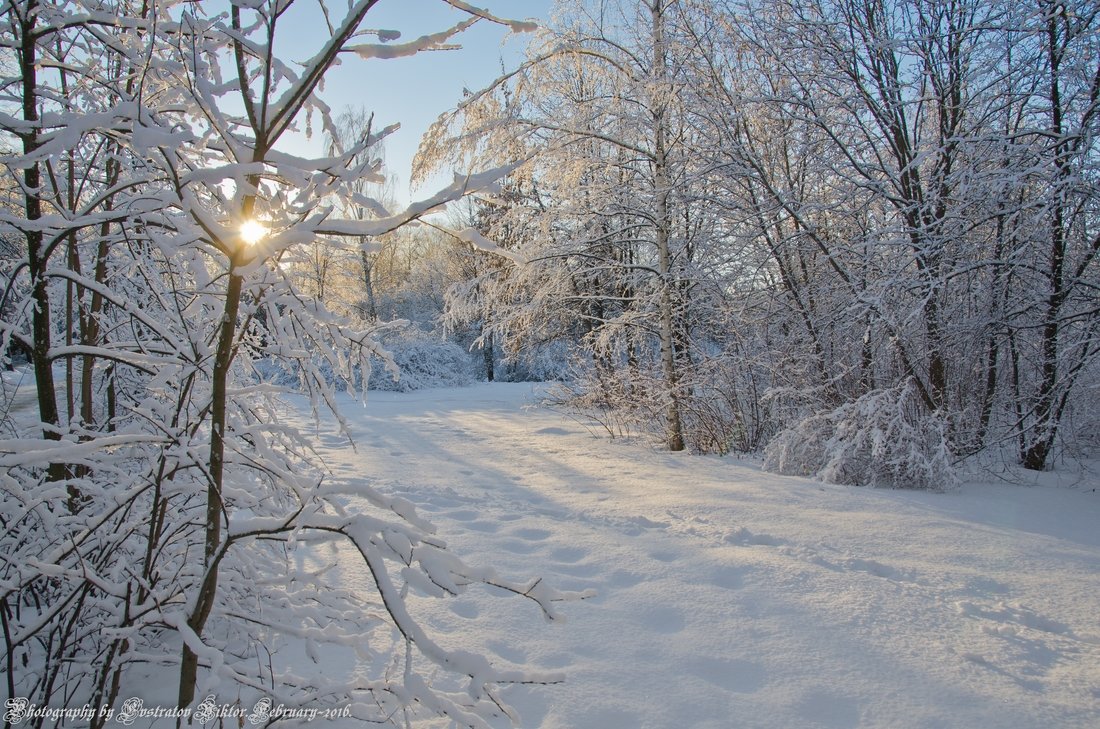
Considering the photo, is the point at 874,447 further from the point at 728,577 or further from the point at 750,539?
the point at 728,577

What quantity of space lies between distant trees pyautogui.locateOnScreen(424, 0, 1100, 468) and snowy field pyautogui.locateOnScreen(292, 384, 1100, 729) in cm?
142

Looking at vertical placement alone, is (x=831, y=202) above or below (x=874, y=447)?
above

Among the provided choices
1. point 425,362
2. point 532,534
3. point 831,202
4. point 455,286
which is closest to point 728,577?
point 532,534

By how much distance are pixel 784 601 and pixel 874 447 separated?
2.55 metres

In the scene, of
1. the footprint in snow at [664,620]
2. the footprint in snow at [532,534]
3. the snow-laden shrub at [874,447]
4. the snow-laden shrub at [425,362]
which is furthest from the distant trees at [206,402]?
the snow-laden shrub at [425,362]

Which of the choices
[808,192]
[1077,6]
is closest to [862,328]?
[808,192]

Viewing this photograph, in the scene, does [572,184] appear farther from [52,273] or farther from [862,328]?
[52,273]

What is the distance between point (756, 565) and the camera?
2.75m

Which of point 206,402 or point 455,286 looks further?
point 455,286

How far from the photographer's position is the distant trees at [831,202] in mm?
4688

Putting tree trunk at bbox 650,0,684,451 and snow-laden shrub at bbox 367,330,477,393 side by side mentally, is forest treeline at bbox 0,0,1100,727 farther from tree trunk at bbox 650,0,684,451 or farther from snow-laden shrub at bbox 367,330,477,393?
snow-laden shrub at bbox 367,330,477,393

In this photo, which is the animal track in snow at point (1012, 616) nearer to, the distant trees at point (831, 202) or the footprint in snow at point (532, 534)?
the footprint in snow at point (532, 534)

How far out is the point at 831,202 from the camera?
246 inches

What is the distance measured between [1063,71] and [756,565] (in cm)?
492
